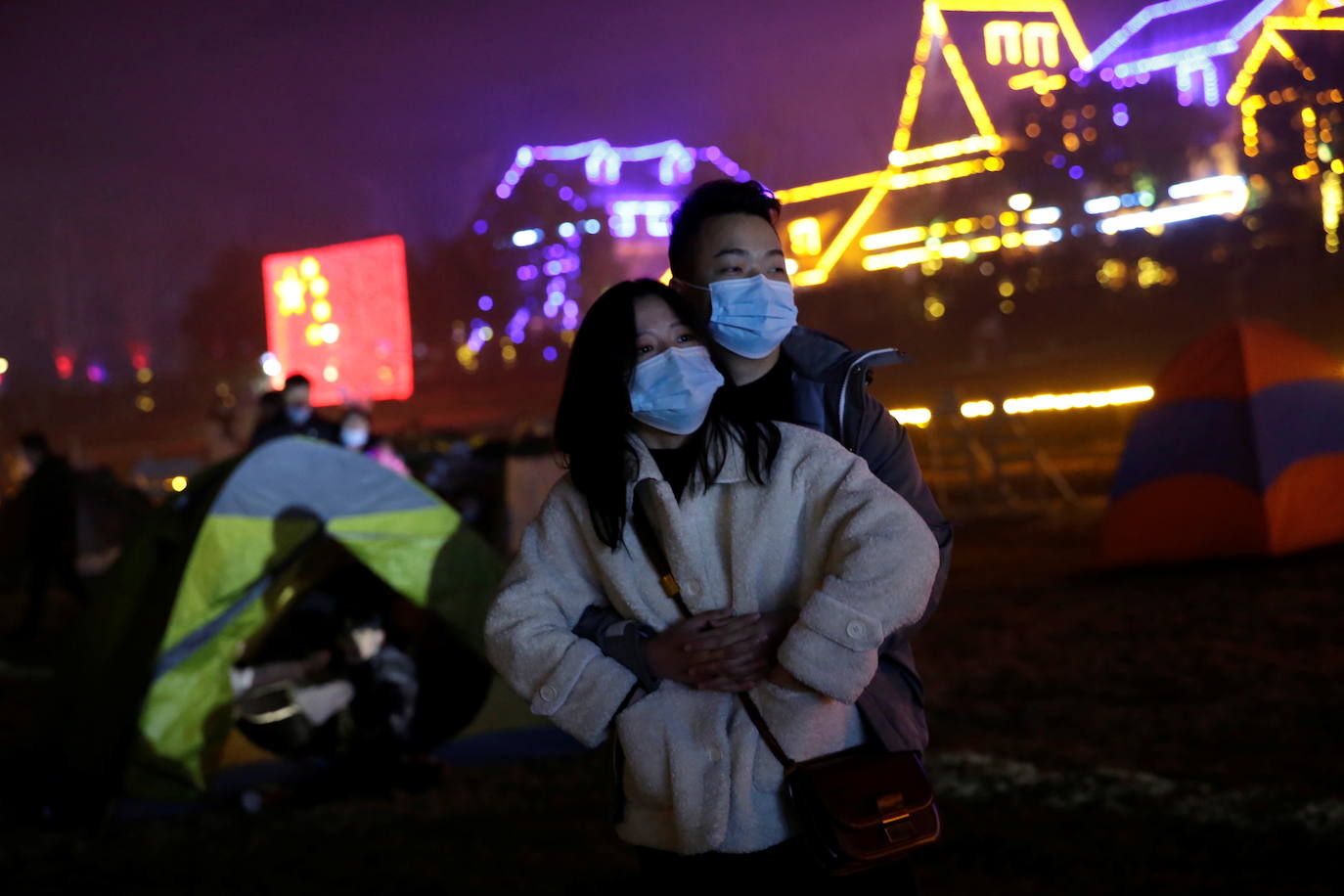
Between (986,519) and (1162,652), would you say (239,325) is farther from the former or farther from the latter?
(1162,652)

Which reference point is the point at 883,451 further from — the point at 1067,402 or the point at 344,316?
the point at 344,316

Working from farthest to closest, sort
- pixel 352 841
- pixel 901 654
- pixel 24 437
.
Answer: pixel 24 437 → pixel 352 841 → pixel 901 654

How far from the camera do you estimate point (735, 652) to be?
1.74 meters

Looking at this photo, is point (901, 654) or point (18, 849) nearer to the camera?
point (901, 654)

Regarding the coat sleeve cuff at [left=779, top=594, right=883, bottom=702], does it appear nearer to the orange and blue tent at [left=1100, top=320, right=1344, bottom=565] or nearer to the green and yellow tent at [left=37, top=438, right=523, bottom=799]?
the green and yellow tent at [left=37, top=438, right=523, bottom=799]

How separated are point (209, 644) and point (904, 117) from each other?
28.5 meters

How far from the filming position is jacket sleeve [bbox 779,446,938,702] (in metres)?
1.67

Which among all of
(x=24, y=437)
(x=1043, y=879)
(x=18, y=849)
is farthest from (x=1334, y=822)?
(x=24, y=437)

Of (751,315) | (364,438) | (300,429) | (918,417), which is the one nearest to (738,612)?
(751,315)

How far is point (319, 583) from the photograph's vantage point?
599 cm

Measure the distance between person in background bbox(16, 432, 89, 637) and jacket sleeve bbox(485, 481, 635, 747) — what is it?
940 cm

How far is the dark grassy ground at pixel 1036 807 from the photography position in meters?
3.88

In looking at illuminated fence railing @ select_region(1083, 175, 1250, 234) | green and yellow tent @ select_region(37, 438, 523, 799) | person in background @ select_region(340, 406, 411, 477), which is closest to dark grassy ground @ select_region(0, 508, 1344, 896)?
green and yellow tent @ select_region(37, 438, 523, 799)

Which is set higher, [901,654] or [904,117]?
[904,117]
